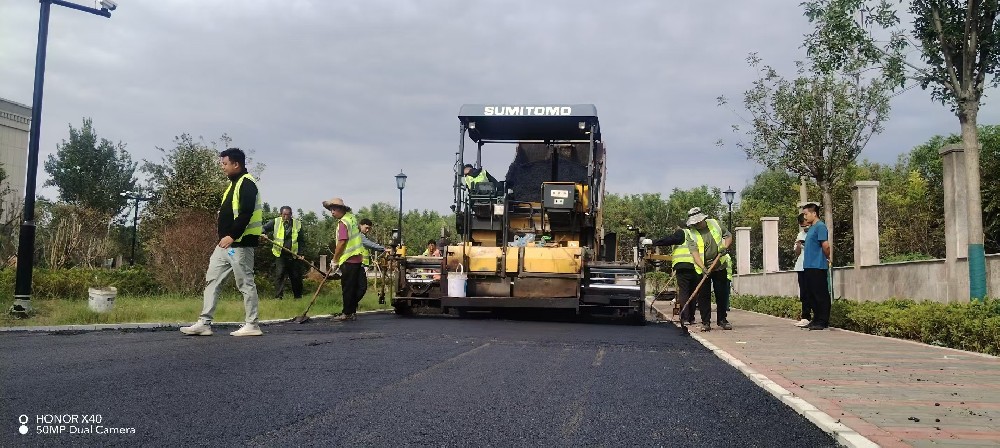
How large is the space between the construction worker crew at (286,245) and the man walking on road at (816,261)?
800 centimetres

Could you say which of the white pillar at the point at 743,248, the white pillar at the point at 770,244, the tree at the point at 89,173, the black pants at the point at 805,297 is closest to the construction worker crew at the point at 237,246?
the black pants at the point at 805,297

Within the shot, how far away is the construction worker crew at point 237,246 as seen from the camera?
771cm

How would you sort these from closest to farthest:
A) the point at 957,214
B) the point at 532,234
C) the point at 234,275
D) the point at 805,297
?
the point at 234,275
the point at 805,297
the point at 957,214
the point at 532,234

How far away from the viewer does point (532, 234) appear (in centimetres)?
1308

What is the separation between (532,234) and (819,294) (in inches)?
175

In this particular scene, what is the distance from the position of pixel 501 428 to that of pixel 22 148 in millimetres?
41566

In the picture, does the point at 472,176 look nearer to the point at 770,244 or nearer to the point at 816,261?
the point at 816,261

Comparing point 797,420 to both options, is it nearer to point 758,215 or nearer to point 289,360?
point 289,360

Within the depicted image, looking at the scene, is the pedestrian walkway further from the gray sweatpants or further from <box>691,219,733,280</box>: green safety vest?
the gray sweatpants

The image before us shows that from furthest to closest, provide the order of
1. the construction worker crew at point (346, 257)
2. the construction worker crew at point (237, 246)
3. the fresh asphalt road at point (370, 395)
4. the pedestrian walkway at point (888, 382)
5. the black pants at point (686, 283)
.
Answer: the construction worker crew at point (346, 257)
the black pants at point (686, 283)
the construction worker crew at point (237, 246)
the pedestrian walkway at point (888, 382)
the fresh asphalt road at point (370, 395)

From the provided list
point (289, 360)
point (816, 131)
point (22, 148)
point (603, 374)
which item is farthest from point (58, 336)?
point (22, 148)

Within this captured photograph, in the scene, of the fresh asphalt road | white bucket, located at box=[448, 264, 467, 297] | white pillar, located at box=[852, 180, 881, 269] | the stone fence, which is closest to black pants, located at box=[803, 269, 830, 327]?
the stone fence

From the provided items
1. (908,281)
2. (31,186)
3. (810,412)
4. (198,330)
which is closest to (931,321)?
(810,412)

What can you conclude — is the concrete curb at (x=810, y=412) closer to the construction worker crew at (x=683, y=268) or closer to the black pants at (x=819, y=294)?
the construction worker crew at (x=683, y=268)
